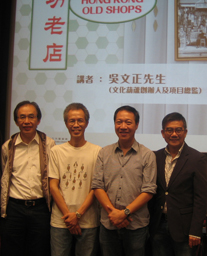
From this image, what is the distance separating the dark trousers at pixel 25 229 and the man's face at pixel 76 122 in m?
0.59

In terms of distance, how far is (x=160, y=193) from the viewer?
1675mm

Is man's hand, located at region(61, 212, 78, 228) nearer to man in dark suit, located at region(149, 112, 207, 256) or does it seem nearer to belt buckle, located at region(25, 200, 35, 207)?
belt buckle, located at region(25, 200, 35, 207)

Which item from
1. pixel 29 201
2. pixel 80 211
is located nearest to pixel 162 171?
pixel 80 211

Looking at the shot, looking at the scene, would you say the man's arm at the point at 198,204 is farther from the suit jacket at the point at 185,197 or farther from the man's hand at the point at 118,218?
the man's hand at the point at 118,218

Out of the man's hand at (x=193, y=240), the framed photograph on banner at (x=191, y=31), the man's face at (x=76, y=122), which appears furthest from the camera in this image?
the framed photograph on banner at (x=191, y=31)

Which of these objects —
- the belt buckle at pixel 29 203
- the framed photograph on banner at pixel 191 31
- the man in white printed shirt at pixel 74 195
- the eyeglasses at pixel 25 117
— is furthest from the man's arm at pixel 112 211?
the framed photograph on banner at pixel 191 31

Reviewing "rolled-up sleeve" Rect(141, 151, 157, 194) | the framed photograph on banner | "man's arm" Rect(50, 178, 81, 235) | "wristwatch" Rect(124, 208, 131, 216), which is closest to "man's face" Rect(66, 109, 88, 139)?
"man's arm" Rect(50, 178, 81, 235)

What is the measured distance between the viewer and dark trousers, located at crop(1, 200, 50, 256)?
1796mm

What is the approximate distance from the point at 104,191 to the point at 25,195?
23.4 inches

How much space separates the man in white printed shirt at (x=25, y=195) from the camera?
5.91 ft

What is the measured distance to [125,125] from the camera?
1687 mm

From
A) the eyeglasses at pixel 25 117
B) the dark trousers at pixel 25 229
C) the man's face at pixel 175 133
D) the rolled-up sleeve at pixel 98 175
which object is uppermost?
the eyeglasses at pixel 25 117

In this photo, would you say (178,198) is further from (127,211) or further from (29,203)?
(29,203)

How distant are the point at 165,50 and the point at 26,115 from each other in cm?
148
